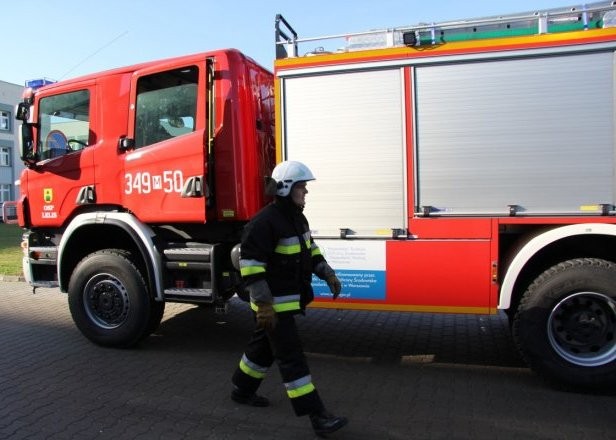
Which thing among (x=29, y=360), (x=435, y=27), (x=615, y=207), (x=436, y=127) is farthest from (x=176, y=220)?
(x=615, y=207)

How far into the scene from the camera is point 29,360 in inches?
214

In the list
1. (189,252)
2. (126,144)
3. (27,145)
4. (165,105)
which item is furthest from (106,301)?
(165,105)

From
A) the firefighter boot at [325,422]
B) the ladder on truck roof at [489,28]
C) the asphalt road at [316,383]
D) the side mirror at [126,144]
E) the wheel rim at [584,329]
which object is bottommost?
the asphalt road at [316,383]

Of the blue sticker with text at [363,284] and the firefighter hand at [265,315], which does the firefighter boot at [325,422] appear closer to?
the firefighter hand at [265,315]

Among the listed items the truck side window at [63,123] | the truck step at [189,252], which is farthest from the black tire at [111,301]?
the truck side window at [63,123]

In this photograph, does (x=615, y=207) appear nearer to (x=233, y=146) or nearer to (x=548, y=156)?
(x=548, y=156)

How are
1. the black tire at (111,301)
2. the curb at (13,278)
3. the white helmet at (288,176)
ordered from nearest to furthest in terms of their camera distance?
the white helmet at (288,176)
the black tire at (111,301)
the curb at (13,278)

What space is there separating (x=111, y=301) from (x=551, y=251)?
4.22 metres

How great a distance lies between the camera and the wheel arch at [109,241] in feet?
18.0

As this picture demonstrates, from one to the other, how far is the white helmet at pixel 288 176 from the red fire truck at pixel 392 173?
3.88ft

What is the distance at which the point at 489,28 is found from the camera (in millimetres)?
4688

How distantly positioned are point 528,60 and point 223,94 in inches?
105

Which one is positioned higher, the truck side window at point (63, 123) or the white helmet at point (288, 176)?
the truck side window at point (63, 123)

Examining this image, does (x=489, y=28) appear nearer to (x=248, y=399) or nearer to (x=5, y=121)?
(x=248, y=399)
